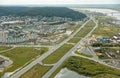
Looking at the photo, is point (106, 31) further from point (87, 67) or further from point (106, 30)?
point (87, 67)

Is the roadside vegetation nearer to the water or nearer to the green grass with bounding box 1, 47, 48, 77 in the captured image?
the green grass with bounding box 1, 47, 48, 77

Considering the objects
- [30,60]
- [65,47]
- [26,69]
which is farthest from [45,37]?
[26,69]

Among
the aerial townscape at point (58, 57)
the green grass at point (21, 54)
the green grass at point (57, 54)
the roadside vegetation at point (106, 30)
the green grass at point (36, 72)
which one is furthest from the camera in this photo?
the roadside vegetation at point (106, 30)

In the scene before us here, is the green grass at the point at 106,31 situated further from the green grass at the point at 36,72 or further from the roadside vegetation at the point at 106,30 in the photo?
the green grass at the point at 36,72

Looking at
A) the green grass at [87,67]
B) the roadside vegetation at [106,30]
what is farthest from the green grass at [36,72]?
the roadside vegetation at [106,30]

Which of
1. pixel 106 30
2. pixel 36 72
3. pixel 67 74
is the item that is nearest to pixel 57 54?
pixel 36 72

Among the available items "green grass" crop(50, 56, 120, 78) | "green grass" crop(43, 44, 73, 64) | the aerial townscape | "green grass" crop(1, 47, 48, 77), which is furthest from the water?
Result: "green grass" crop(1, 47, 48, 77)

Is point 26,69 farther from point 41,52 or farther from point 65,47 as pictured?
point 65,47
